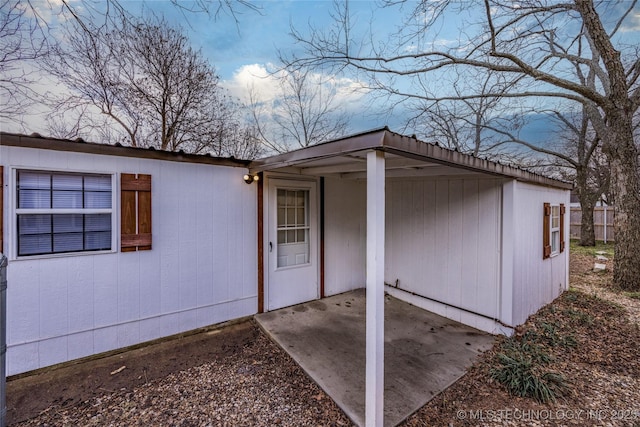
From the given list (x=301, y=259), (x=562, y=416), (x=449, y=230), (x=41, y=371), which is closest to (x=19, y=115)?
(x=41, y=371)

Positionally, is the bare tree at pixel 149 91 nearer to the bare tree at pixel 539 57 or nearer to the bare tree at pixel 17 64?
the bare tree at pixel 17 64

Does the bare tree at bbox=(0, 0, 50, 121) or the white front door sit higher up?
the bare tree at bbox=(0, 0, 50, 121)

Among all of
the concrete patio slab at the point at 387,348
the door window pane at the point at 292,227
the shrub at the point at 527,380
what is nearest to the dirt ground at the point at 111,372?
the concrete patio slab at the point at 387,348

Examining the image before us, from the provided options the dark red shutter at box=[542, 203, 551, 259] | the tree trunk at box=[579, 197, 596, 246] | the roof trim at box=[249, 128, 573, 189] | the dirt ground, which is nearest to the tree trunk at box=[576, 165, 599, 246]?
the tree trunk at box=[579, 197, 596, 246]

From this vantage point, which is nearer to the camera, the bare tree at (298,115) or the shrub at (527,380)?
the shrub at (527,380)

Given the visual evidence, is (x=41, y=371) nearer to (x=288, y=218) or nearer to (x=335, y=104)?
(x=288, y=218)

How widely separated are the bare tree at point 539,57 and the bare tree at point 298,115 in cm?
274

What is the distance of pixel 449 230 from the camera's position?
13.4ft

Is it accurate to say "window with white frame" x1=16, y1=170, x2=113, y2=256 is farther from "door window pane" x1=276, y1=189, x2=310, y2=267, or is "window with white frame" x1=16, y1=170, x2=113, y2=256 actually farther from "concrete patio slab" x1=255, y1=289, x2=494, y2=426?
"concrete patio slab" x1=255, y1=289, x2=494, y2=426

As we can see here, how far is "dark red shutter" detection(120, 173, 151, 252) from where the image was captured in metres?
3.10

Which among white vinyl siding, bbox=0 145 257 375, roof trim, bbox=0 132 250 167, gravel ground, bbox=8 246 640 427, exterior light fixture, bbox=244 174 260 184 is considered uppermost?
roof trim, bbox=0 132 250 167

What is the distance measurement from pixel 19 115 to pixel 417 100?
916 centimetres

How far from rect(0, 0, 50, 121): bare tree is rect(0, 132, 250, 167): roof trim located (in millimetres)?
1456

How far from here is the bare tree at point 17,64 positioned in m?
3.28
